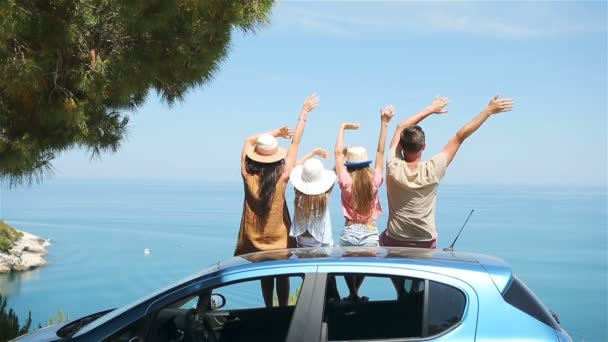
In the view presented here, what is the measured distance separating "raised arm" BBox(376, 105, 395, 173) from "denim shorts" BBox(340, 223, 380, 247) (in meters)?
0.50

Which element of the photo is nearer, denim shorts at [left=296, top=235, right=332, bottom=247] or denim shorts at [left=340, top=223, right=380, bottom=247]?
denim shorts at [left=340, top=223, right=380, bottom=247]

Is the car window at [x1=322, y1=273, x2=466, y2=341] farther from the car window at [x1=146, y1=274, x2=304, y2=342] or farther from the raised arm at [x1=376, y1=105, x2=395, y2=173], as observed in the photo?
the raised arm at [x1=376, y1=105, x2=395, y2=173]

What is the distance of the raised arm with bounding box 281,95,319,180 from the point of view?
5.84m

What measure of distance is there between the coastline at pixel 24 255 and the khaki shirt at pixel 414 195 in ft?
114

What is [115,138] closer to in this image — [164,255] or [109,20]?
[109,20]

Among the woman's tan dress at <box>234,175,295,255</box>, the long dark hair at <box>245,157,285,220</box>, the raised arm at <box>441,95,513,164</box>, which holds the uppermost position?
the raised arm at <box>441,95,513,164</box>

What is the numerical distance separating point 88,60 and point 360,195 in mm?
2990

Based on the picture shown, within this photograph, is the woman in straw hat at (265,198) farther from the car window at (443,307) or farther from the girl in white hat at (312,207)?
the car window at (443,307)

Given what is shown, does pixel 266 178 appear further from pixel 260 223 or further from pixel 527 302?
pixel 527 302

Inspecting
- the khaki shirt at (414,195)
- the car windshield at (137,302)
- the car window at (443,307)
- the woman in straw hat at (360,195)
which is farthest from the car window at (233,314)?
the khaki shirt at (414,195)

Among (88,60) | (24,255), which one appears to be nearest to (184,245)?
(24,255)

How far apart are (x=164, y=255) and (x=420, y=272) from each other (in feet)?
146

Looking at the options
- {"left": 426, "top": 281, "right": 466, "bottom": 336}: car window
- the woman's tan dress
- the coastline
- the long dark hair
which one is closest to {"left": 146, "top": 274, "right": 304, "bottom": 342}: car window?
{"left": 426, "top": 281, "right": 466, "bottom": 336}: car window

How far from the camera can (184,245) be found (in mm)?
50469
